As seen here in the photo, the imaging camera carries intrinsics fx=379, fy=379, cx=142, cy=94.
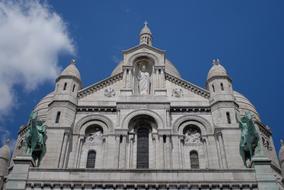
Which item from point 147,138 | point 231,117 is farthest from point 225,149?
point 147,138

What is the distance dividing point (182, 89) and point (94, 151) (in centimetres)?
892

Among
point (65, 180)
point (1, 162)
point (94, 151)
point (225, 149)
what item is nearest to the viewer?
point (65, 180)

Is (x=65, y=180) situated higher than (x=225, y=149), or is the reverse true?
(x=225, y=149)

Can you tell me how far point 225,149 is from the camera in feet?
83.6

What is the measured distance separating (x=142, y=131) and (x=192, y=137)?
371cm

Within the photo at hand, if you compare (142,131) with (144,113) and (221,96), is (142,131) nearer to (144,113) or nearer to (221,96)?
(144,113)

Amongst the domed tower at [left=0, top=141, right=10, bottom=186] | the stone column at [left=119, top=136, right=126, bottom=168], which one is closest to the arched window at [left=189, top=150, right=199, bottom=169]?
the stone column at [left=119, top=136, right=126, bottom=168]

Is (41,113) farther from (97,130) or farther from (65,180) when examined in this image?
(65,180)

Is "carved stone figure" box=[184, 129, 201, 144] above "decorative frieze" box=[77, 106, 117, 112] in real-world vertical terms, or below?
below

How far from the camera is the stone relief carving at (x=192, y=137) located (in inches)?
1086

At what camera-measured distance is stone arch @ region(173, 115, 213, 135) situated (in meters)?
27.8

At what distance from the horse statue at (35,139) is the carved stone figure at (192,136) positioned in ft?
33.1

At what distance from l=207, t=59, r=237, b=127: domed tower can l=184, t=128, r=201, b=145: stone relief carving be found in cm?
164

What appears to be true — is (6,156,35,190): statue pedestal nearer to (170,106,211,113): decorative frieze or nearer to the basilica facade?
the basilica facade
